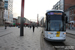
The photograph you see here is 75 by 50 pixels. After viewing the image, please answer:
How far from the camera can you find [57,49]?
5371mm

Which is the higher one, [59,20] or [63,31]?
[59,20]

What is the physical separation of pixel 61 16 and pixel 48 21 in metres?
1.33

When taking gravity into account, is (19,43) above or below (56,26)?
below

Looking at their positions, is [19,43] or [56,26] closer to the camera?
[19,43]

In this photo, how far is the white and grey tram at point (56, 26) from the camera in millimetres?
6793

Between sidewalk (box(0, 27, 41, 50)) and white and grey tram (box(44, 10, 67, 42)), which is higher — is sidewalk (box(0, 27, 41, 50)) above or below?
below

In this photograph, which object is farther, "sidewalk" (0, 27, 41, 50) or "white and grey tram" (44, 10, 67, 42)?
"white and grey tram" (44, 10, 67, 42)

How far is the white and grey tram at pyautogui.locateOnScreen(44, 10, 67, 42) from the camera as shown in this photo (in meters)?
6.79

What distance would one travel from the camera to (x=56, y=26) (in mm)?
7027

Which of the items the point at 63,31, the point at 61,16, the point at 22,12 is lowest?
the point at 63,31

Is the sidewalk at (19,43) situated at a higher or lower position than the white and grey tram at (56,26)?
lower

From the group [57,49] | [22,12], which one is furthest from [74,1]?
[57,49]

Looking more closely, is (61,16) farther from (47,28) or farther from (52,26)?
(47,28)

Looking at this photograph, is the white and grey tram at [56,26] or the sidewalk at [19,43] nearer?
the sidewalk at [19,43]
